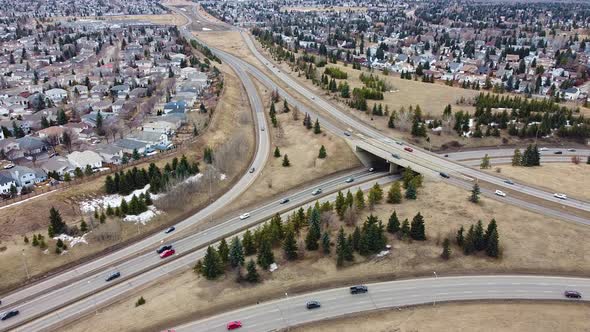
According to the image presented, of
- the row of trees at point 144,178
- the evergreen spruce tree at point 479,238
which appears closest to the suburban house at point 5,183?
the row of trees at point 144,178

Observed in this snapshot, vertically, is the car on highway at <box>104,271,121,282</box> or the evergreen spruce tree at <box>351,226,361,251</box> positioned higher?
the evergreen spruce tree at <box>351,226,361,251</box>

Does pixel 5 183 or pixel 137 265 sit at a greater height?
pixel 5 183

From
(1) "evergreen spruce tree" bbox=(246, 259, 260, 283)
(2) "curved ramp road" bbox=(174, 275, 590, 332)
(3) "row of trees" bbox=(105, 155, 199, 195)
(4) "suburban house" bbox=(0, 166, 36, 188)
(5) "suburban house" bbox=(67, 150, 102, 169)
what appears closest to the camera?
(2) "curved ramp road" bbox=(174, 275, 590, 332)

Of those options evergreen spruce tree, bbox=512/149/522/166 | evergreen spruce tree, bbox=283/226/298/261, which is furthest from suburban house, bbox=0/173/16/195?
evergreen spruce tree, bbox=512/149/522/166

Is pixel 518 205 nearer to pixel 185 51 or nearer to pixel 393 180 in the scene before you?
pixel 393 180

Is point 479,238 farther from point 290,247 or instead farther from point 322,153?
point 322,153

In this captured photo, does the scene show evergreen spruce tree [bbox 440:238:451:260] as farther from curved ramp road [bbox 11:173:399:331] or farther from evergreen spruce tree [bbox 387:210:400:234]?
curved ramp road [bbox 11:173:399:331]

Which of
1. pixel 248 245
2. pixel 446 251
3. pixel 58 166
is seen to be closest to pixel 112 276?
pixel 248 245
